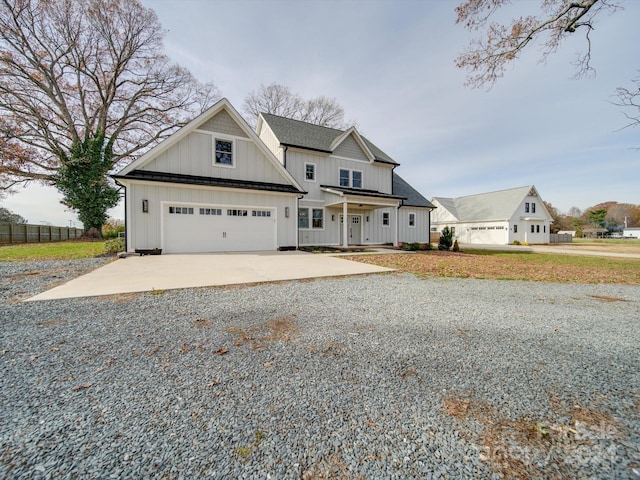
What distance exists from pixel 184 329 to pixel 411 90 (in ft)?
48.6

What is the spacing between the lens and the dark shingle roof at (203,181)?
33.3ft

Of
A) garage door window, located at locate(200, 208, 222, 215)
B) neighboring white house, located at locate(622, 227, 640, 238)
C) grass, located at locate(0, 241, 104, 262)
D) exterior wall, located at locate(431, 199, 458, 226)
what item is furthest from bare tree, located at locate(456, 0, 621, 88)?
neighboring white house, located at locate(622, 227, 640, 238)

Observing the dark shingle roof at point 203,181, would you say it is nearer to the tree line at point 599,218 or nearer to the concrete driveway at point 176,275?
the concrete driveway at point 176,275

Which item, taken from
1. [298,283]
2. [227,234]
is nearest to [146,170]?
[227,234]

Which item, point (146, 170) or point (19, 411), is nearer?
point (19, 411)

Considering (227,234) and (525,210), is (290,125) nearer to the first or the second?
(227,234)

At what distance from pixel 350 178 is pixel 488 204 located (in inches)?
861

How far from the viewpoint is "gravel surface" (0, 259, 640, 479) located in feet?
4.69

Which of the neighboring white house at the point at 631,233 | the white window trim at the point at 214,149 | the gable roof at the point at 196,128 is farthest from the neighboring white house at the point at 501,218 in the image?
the neighboring white house at the point at 631,233

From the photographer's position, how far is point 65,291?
477cm

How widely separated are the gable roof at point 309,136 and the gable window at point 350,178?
154 centimetres

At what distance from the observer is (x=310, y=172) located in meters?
15.8

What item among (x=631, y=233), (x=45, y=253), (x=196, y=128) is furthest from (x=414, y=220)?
(x=631, y=233)

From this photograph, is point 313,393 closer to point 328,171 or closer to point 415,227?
point 328,171
